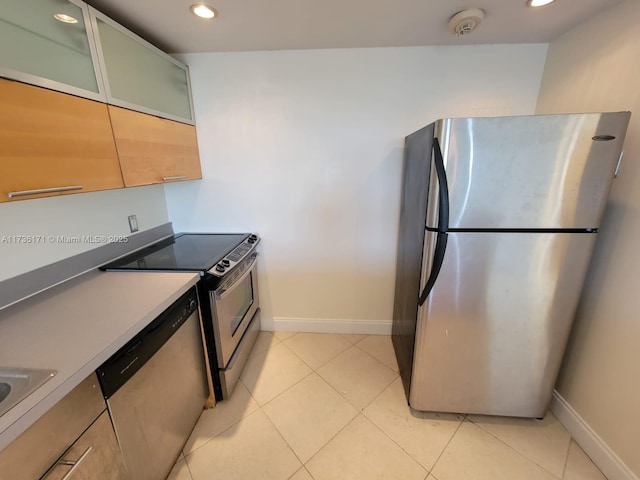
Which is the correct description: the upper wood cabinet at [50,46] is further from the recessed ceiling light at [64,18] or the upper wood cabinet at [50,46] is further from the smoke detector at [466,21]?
the smoke detector at [466,21]

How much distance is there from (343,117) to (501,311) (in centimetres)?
156

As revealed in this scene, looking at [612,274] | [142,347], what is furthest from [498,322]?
[142,347]

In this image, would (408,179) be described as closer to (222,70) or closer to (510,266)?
(510,266)

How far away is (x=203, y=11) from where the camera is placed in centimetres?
131

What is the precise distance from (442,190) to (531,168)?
0.38 m

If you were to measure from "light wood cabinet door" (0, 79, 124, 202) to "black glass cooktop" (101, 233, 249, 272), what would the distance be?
517 mm

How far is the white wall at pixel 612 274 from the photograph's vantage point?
3.85 ft

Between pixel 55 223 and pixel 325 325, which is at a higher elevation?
pixel 55 223

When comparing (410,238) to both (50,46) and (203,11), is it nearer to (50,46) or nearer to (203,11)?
(203,11)

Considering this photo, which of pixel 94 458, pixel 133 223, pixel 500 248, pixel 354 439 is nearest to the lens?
pixel 94 458

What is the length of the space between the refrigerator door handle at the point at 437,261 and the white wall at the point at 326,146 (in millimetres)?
775

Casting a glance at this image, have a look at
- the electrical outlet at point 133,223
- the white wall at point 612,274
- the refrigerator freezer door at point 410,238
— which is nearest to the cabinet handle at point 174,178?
the electrical outlet at point 133,223

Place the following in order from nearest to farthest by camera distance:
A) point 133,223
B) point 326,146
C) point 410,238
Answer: point 410,238
point 133,223
point 326,146

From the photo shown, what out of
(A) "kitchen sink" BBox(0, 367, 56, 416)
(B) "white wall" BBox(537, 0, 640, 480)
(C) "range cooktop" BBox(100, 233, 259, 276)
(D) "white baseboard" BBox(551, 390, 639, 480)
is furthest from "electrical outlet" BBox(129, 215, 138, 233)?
(D) "white baseboard" BBox(551, 390, 639, 480)
